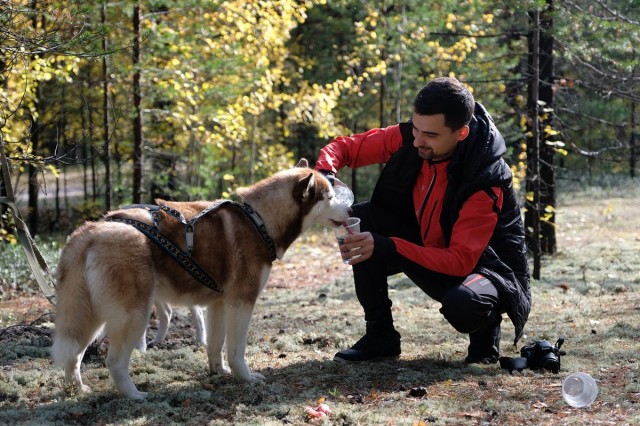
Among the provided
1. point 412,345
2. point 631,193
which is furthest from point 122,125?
point 631,193

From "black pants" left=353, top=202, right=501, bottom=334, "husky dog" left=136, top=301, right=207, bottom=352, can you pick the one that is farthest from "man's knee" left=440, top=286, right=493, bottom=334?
Answer: "husky dog" left=136, top=301, right=207, bottom=352

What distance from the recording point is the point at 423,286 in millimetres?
5055

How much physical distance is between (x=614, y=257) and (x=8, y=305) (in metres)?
8.30

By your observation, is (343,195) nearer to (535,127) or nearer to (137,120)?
(535,127)

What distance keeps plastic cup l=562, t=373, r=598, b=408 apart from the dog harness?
2037 millimetres

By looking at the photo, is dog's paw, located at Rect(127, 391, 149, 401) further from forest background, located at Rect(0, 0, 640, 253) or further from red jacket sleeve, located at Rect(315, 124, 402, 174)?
red jacket sleeve, located at Rect(315, 124, 402, 174)

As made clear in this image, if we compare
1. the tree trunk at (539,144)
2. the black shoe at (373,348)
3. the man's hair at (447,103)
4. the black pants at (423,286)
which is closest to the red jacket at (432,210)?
the black pants at (423,286)

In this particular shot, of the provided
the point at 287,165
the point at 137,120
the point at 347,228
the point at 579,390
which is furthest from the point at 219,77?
the point at 579,390

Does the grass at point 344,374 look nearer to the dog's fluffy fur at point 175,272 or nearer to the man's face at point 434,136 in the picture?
the dog's fluffy fur at point 175,272

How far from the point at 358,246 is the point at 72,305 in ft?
5.80

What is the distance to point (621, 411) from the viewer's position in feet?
12.2

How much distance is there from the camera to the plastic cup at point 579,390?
12.6 feet

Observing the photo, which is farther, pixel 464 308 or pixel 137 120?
pixel 137 120

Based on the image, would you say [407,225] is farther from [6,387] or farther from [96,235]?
[6,387]
